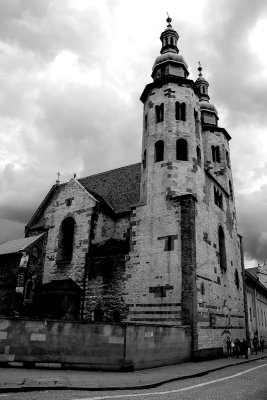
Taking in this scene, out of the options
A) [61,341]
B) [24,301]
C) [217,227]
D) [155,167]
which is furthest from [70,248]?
[61,341]

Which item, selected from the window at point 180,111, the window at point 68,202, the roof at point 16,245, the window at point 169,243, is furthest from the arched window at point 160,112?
the roof at point 16,245

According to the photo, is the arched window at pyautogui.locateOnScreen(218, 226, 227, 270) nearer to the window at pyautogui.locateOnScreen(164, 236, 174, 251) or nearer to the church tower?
the church tower

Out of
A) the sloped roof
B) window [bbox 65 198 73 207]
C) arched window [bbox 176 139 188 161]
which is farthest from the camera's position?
the sloped roof

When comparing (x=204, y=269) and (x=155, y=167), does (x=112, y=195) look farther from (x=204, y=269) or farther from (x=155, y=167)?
(x=204, y=269)

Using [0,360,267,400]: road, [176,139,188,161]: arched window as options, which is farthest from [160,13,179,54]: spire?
[0,360,267,400]: road

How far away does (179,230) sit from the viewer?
2145cm

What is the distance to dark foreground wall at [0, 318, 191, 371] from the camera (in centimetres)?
1286

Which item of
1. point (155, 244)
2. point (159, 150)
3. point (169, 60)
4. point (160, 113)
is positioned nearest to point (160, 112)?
point (160, 113)

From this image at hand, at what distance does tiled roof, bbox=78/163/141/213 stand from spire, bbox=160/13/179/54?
1059cm

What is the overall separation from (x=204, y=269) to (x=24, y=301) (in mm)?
12428

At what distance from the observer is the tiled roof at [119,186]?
2778 centimetres

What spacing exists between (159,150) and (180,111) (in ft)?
12.3

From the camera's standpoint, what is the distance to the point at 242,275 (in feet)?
99.6

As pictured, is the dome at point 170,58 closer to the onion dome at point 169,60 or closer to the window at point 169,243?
the onion dome at point 169,60
